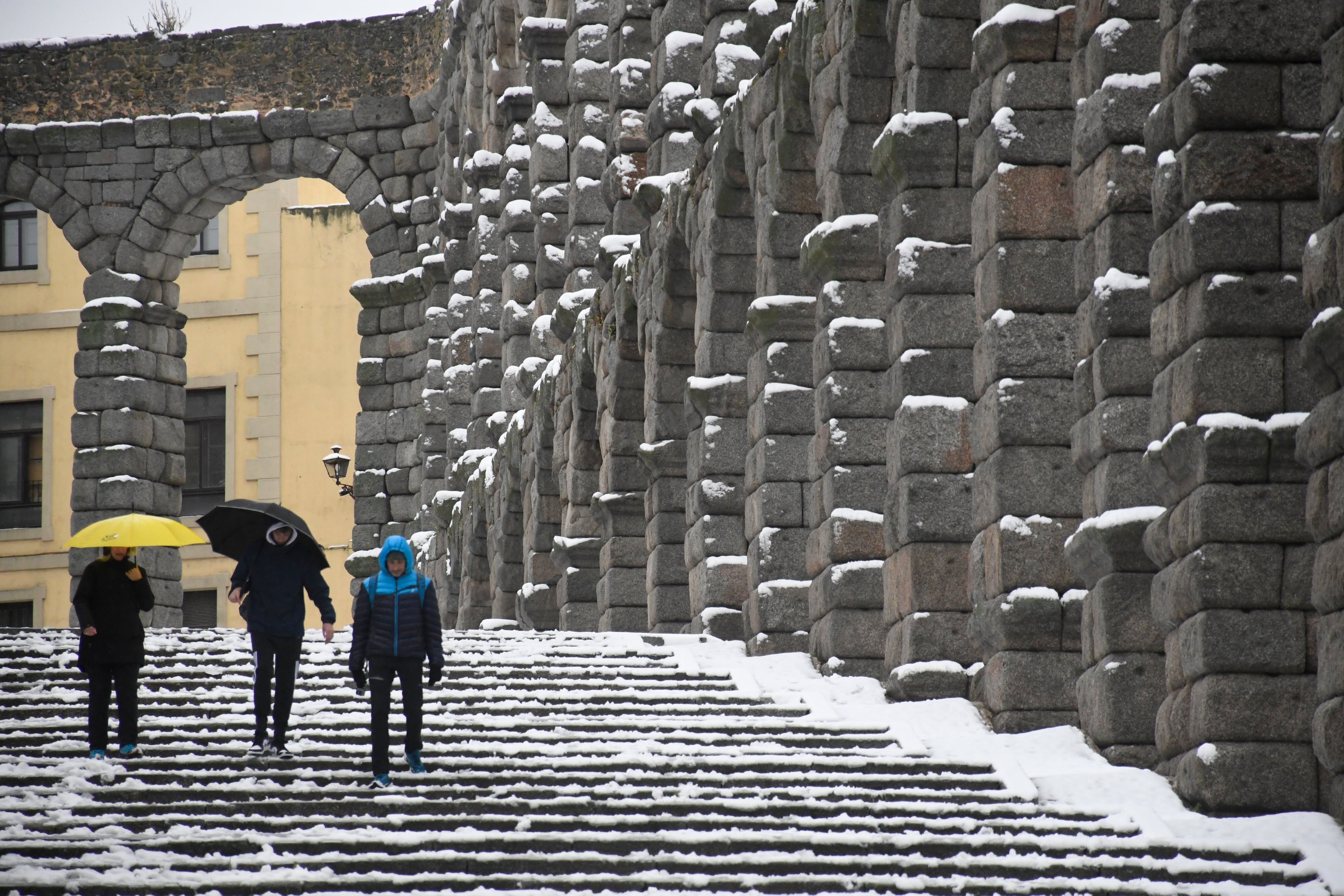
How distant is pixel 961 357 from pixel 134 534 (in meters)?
4.43

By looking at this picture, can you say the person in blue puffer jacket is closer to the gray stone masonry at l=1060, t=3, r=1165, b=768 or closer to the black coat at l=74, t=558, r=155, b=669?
the black coat at l=74, t=558, r=155, b=669

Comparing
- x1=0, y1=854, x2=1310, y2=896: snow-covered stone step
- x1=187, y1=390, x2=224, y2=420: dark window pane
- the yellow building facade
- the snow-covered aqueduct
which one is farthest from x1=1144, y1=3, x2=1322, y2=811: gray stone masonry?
x1=187, y1=390, x2=224, y2=420: dark window pane

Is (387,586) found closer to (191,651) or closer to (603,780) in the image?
(603,780)

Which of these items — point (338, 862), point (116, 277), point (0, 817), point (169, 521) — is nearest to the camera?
point (338, 862)

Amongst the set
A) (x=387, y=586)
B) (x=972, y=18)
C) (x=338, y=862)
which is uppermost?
(x=972, y=18)

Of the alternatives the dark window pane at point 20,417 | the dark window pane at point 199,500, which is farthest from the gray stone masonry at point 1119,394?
the dark window pane at point 20,417

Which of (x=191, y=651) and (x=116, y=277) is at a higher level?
(x=116, y=277)

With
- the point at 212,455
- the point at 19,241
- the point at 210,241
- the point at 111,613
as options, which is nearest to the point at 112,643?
the point at 111,613

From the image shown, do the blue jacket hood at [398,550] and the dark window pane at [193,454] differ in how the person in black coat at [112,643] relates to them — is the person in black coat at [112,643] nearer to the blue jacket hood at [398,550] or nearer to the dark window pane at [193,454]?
the blue jacket hood at [398,550]

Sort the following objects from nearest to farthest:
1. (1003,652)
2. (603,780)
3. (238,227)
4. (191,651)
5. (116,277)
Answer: (603,780)
(1003,652)
(191,651)
(116,277)
(238,227)

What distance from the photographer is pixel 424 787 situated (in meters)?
9.42

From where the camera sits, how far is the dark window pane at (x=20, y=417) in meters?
35.7

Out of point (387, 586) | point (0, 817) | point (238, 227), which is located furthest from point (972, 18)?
point (238, 227)

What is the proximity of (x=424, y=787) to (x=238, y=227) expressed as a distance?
2760 cm
